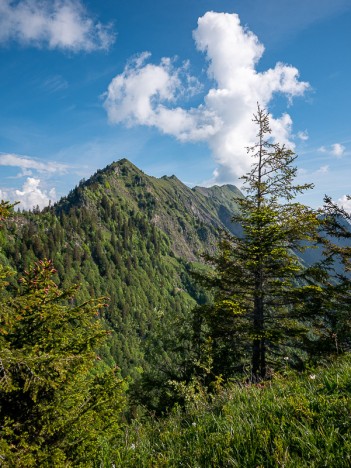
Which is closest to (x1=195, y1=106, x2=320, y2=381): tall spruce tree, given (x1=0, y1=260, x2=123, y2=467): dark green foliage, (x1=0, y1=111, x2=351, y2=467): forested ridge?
(x1=0, y1=111, x2=351, y2=467): forested ridge

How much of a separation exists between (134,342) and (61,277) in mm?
58813

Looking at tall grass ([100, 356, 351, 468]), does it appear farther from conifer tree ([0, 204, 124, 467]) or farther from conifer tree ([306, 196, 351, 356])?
conifer tree ([306, 196, 351, 356])

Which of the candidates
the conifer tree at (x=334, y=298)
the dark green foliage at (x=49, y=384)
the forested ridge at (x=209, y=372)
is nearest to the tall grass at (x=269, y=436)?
the forested ridge at (x=209, y=372)

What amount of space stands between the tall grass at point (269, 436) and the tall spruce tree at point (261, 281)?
9450 millimetres

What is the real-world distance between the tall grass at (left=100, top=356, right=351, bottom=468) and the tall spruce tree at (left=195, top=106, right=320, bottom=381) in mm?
9450

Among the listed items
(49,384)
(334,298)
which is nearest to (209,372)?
(49,384)

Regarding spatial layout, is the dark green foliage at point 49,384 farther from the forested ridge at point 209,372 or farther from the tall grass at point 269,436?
the tall grass at point 269,436

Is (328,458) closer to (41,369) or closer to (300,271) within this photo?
(41,369)

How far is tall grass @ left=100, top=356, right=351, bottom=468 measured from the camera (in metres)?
2.71

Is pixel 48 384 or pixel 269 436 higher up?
pixel 269 436

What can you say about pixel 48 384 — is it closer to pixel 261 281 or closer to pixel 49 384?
pixel 49 384

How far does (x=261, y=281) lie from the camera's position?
15141mm

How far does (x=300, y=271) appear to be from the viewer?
1473 cm

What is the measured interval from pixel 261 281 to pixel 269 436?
12.5m
